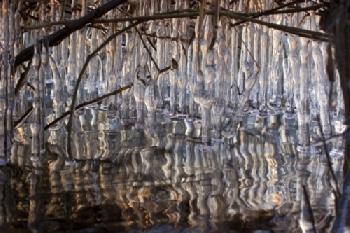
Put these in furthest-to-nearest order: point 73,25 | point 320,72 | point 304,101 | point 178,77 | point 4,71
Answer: point 178,77, point 320,72, point 304,101, point 4,71, point 73,25

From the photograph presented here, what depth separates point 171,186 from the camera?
239 cm

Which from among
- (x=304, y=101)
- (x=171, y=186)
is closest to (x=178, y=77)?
(x=304, y=101)

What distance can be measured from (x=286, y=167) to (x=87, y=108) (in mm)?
2375

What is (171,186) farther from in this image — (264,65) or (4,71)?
(264,65)

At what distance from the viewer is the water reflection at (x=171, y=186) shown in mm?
1936

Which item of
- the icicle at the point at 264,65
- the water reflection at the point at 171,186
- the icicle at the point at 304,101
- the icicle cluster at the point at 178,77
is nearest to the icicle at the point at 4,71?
the icicle cluster at the point at 178,77

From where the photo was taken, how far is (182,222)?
194 cm

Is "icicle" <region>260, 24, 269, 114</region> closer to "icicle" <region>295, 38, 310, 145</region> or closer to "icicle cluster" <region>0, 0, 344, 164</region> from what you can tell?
"icicle cluster" <region>0, 0, 344, 164</region>

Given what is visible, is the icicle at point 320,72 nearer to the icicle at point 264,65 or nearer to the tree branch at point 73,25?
the icicle at point 264,65

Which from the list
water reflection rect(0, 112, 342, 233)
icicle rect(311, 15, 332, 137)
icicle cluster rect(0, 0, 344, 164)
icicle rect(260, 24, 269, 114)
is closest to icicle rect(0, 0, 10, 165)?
icicle cluster rect(0, 0, 344, 164)

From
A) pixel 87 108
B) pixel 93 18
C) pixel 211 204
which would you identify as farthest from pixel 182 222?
pixel 87 108

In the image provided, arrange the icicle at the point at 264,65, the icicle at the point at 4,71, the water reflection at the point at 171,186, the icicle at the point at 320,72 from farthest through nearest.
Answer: the icicle at the point at 264,65 → the icicle at the point at 320,72 → the icicle at the point at 4,71 → the water reflection at the point at 171,186

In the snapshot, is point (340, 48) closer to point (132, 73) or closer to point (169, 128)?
point (169, 128)

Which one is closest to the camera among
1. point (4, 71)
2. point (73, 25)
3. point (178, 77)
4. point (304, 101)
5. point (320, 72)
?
point (73, 25)
